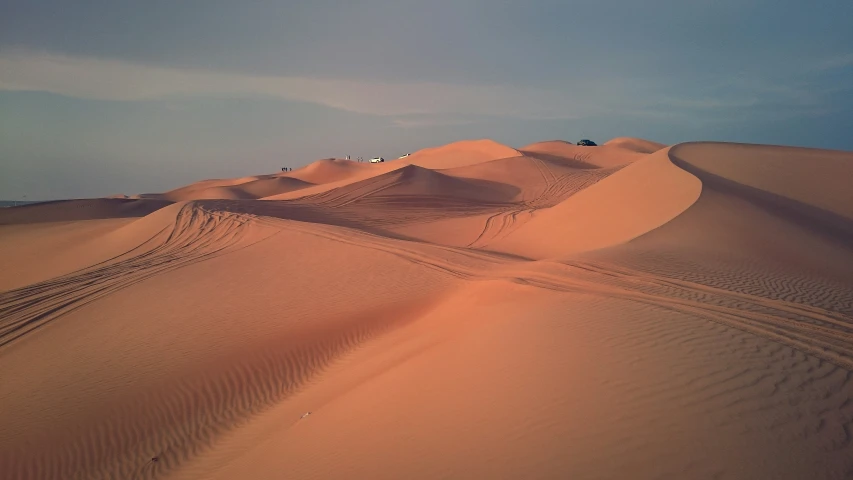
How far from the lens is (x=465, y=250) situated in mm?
12609

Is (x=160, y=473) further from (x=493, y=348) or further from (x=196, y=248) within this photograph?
(x=196, y=248)

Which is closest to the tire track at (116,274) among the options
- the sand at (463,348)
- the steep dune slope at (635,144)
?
the sand at (463,348)

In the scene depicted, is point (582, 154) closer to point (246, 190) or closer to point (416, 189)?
point (416, 189)

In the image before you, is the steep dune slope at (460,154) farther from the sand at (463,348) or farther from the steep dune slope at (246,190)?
the sand at (463,348)

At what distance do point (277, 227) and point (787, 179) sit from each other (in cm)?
1646

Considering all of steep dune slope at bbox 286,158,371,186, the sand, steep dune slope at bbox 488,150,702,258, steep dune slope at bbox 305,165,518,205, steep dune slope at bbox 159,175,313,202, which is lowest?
the sand

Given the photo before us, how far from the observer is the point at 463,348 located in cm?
576

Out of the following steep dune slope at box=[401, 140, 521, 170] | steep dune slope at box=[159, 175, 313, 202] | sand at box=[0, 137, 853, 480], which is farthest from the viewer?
steep dune slope at box=[401, 140, 521, 170]

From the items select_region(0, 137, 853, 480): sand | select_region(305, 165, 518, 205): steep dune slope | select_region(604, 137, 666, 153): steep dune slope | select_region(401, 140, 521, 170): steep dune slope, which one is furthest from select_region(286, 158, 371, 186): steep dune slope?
select_region(0, 137, 853, 480): sand

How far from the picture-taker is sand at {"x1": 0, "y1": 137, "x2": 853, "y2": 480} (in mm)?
3512

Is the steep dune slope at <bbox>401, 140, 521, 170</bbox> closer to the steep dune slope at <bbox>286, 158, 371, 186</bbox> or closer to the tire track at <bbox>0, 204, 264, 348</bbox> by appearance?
the steep dune slope at <bbox>286, 158, 371, 186</bbox>

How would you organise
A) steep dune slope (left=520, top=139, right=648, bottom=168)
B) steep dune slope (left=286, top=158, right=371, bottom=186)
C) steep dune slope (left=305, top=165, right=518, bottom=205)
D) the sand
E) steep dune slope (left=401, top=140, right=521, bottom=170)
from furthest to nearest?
steep dune slope (left=286, top=158, right=371, bottom=186)
steep dune slope (left=401, top=140, right=521, bottom=170)
steep dune slope (left=520, top=139, right=648, bottom=168)
steep dune slope (left=305, top=165, right=518, bottom=205)
the sand

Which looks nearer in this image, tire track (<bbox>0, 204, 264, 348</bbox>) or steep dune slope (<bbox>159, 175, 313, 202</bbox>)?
tire track (<bbox>0, 204, 264, 348</bbox>)

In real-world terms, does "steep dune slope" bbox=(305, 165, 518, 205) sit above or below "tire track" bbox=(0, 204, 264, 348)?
above
